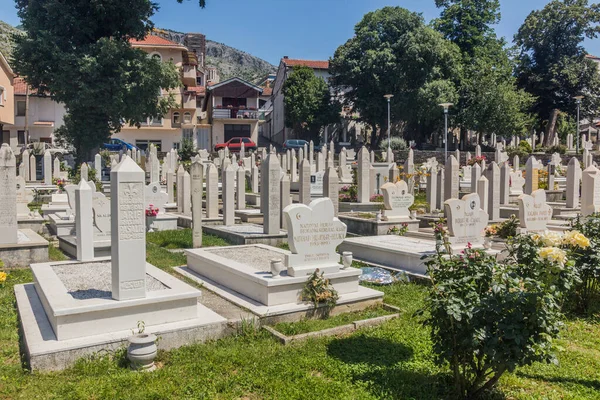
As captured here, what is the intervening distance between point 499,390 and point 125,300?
435cm

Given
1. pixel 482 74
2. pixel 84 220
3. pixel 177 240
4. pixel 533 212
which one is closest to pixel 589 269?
pixel 533 212

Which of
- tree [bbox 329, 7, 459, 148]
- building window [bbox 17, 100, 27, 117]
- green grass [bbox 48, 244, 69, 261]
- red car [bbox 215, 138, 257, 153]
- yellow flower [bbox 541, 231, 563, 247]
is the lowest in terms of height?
green grass [bbox 48, 244, 69, 261]

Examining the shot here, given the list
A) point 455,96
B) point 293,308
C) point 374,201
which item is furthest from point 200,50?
point 293,308

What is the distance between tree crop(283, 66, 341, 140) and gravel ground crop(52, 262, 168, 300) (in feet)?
140

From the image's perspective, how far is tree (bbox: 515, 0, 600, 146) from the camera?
5076 cm

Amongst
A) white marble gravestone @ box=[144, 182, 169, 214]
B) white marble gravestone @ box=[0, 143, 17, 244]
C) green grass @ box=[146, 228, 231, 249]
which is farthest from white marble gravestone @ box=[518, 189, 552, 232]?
white marble gravestone @ box=[0, 143, 17, 244]

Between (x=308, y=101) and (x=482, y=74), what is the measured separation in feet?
50.8

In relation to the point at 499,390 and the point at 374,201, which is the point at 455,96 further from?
the point at 499,390

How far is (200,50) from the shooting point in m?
73.4

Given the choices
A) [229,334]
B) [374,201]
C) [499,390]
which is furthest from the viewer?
[374,201]

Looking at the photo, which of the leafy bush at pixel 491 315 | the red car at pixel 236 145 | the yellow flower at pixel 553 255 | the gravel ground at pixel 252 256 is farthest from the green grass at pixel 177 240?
the red car at pixel 236 145

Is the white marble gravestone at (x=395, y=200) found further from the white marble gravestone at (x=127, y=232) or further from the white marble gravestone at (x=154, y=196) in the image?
the white marble gravestone at (x=127, y=232)

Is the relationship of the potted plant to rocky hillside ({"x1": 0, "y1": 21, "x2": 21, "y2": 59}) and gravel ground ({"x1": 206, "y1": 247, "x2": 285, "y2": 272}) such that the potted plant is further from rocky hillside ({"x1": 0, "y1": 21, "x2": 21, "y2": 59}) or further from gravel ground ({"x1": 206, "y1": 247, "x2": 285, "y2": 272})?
rocky hillside ({"x1": 0, "y1": 21, "x2": 21, "y2": 59})

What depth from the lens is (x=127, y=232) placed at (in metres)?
6.82
